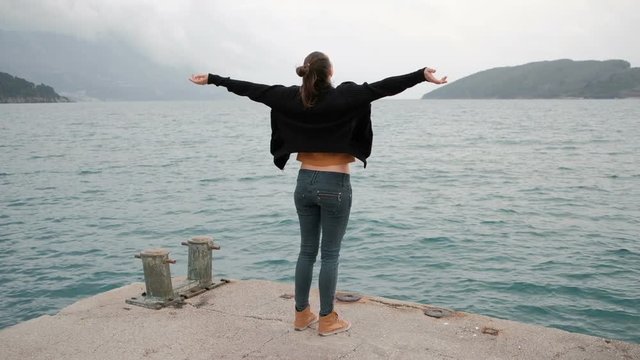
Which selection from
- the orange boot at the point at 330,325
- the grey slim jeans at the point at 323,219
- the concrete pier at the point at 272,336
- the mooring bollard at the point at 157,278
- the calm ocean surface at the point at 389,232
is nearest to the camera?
the grey slim jeans at the point at 323,219

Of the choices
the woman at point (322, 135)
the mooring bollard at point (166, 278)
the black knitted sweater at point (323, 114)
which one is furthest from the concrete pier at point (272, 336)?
the black knitted sweater at point (323, 114)

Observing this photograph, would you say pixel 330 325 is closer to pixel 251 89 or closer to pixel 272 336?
pixel 272 336

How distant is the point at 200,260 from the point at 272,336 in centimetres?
203

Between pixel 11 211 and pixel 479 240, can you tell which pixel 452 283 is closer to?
pixel 479 240

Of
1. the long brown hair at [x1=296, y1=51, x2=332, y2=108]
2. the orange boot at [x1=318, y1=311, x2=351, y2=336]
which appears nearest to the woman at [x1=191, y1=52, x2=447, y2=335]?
the long brown hair at [x1=296, y1=51, x2=332, y2=108]

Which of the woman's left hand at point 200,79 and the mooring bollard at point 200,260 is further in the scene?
the mooring bollard at point 200,260

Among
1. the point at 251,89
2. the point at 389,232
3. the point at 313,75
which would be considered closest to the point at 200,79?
the point at 251,89

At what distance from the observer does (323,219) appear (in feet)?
17.0

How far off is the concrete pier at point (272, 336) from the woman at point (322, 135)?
690 millimetres

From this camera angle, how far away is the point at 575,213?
1830 centimetres

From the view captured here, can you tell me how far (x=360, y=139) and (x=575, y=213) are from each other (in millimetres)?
15378

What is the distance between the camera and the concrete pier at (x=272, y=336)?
17.5 feet

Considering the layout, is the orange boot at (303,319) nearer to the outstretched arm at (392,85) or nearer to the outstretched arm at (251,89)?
the outstretched arm at (251,89)

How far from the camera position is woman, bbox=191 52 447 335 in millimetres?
4816
